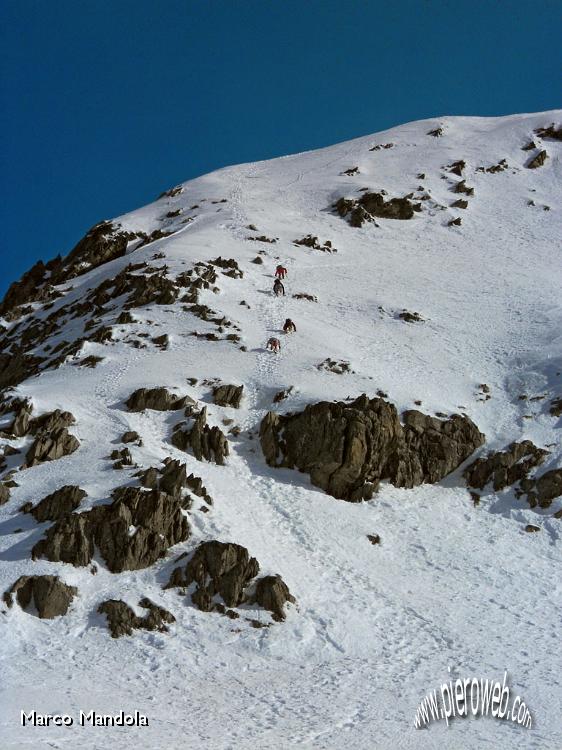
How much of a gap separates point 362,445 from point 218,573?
9.53m

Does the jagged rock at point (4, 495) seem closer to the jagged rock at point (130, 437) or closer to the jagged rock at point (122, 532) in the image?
the jagged rock at point (122, 532)

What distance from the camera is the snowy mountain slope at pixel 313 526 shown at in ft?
51.3

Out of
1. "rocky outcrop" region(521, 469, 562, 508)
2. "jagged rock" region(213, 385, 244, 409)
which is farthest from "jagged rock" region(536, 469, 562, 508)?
"jagged rock" region(213, 385, 244, 409)

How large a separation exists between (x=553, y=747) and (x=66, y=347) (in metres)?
32.9

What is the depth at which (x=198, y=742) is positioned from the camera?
1405 centimetres

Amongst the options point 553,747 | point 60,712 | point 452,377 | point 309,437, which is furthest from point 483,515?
point 60,712

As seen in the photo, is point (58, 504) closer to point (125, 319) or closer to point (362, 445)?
point (362, 445)

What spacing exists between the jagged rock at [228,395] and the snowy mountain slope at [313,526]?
20.4 inches

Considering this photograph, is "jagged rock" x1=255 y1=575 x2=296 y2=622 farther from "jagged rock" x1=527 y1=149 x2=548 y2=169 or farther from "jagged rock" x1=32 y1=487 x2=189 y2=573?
"jagged rock" x1=527 y1=149 x2=548 y2=169

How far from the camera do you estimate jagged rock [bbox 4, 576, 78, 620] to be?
61.0 feet

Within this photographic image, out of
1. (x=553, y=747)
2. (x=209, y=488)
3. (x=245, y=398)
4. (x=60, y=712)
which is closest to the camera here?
(x=553, y=747)

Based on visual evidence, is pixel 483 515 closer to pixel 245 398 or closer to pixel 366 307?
pixel 245 398

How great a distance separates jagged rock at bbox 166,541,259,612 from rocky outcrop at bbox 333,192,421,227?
48239mm

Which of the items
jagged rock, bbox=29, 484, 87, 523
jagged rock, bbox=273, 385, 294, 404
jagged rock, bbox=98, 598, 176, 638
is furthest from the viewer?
jagged rock, bbox=273, 385, 294, 404
